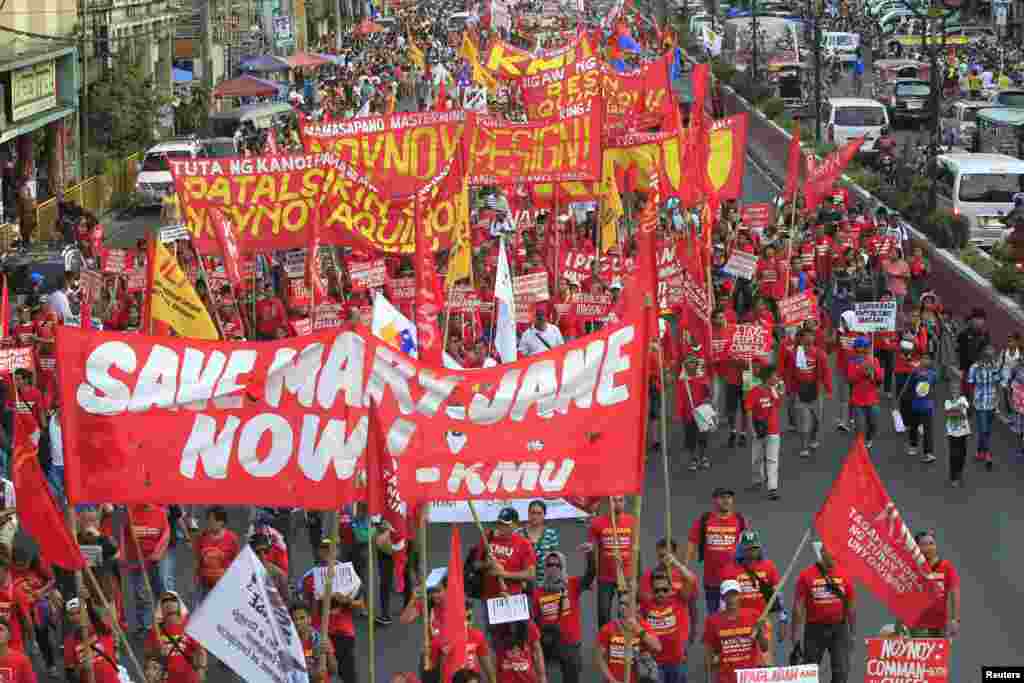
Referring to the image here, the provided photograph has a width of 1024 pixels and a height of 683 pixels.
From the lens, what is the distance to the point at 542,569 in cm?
1302

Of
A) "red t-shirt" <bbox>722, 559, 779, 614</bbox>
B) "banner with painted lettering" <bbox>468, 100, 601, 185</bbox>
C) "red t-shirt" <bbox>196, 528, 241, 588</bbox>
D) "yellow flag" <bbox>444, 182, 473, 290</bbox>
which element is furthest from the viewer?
"banner with painted lettering" <bbox>468, 100, 601, 185</bbox>

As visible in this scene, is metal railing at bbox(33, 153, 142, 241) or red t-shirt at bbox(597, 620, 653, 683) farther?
metal railing at bbox(33, 153, 142, 241)

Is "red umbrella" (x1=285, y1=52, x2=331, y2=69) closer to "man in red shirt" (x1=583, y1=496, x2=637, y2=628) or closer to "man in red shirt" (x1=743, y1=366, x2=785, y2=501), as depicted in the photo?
"man in red shirt" (x1=743, y1=366, x2=785, y2=501)

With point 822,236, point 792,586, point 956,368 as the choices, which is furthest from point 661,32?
point 792,586

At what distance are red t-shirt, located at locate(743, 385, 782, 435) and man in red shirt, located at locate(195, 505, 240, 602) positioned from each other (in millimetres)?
5519

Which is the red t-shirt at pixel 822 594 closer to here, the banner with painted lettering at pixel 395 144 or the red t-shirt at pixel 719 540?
the red t-shirt at pixel 719 540

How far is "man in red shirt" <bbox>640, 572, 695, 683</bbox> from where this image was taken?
12242mm

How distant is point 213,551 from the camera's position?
44.9ft

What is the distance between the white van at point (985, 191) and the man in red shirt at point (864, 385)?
11879 millimetres

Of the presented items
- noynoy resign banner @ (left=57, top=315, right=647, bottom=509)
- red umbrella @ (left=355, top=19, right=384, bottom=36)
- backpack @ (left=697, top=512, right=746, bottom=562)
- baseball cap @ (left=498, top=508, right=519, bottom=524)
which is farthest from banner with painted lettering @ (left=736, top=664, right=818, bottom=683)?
red umbrella @ (left=355, top=19, right=384, bottom=36)

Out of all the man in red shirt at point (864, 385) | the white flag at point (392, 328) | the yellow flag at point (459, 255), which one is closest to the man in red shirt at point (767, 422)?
the man in red shirt at point (864, 385)

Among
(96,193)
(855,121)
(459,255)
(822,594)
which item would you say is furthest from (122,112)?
(822,594)

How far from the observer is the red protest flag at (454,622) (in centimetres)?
1158

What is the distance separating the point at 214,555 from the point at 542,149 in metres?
11.4
